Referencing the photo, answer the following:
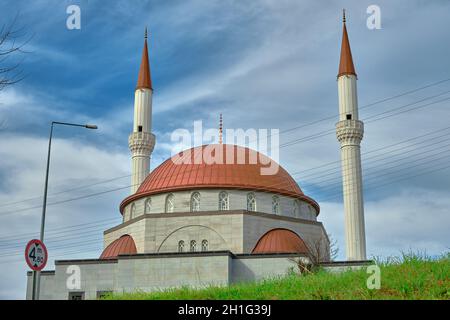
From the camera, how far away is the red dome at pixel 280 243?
30.5m

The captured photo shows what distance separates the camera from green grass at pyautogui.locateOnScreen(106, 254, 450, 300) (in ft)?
35.7

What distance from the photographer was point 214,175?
33.1 m

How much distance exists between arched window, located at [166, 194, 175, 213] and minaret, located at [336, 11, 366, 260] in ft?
30.5

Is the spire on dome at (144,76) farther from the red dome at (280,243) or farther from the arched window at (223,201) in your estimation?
the red dome at (280,243)

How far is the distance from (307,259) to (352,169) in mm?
8362

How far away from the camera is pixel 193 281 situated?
91.7 ft

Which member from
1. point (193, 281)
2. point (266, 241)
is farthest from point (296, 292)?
point (266, 241)

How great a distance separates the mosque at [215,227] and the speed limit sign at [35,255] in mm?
14181

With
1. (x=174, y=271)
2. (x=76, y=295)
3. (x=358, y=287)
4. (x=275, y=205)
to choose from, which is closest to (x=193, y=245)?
(x=174, y=271)

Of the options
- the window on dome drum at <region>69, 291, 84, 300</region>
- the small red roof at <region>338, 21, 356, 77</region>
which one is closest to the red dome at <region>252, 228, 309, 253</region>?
the window on dome drum at <region>69, 291, 84, 300</region>

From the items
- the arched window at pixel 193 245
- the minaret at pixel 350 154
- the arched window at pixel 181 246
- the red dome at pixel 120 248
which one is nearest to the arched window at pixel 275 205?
the minaret at pixel 350 154

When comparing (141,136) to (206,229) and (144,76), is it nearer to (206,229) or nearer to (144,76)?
(144,76)

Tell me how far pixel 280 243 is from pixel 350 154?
25.2 ft
